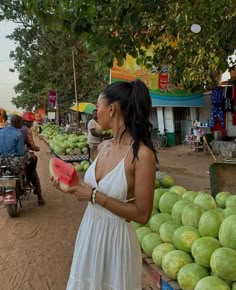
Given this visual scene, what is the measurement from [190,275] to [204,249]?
0.73 ft

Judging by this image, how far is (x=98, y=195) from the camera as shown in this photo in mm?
1872

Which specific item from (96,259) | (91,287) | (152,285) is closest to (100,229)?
(96,259)

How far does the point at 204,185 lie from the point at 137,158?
803 centimetres


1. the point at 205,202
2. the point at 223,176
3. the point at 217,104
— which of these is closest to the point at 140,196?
the point at 205,202

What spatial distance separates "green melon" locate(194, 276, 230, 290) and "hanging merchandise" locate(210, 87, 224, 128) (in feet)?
43.4

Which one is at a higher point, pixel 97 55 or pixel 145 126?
pixel 97 55

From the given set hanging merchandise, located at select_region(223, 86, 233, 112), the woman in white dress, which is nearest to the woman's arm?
the woman in white dress

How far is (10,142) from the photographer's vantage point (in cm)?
662

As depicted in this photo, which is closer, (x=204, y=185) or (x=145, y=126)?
(x=145, y=126)

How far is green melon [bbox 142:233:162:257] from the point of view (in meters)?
3.08

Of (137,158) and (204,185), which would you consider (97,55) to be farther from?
(204,185)

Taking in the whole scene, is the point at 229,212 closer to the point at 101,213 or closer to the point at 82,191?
the point at 101,213

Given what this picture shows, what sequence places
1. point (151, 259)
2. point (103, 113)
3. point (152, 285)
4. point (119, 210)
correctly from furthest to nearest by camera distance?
point (151, 259)
point (152, 285)
point (103, 113)
point (119, 210)

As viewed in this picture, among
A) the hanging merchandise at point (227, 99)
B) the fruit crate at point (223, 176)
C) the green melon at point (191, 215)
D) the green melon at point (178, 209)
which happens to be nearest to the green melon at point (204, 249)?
the green melon at point (191, 215)
